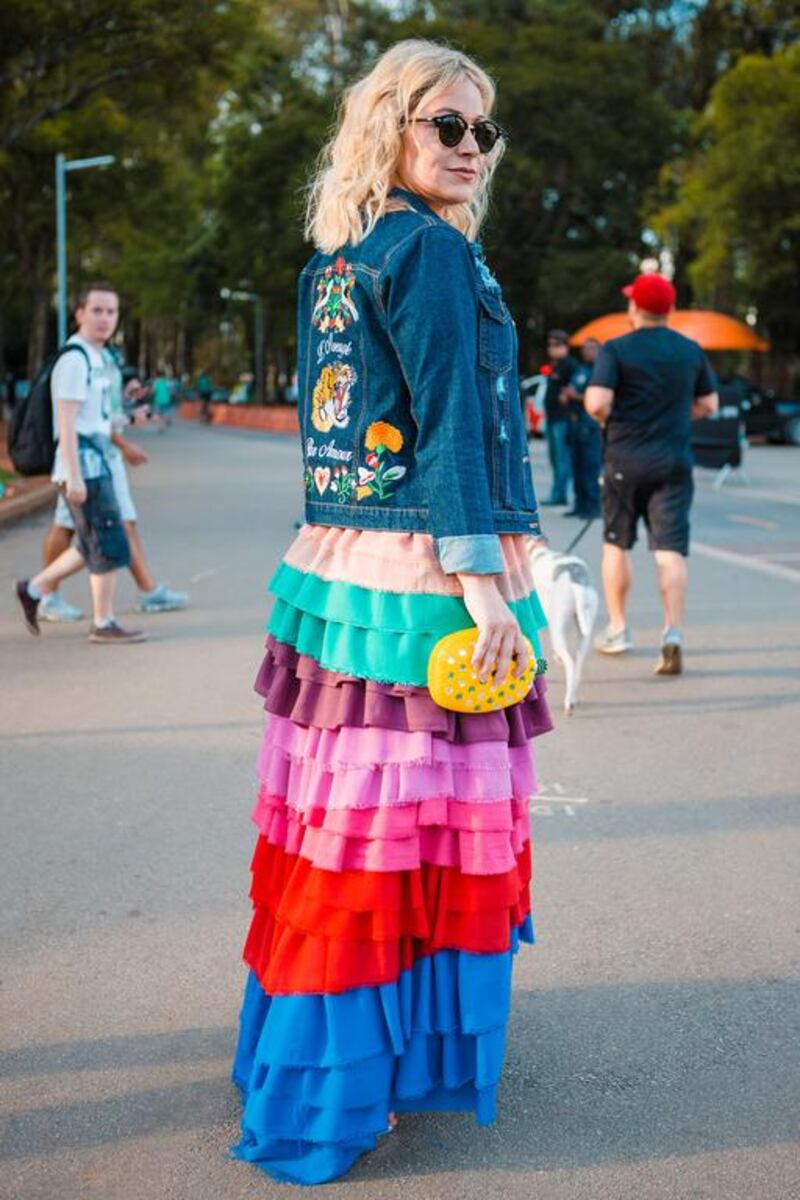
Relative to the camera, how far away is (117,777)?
→ 5684 mm

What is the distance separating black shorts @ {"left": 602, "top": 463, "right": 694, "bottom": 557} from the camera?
7613 mm

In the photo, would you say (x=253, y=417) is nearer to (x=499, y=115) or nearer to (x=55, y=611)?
(x=499, y=115)

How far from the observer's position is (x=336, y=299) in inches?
111

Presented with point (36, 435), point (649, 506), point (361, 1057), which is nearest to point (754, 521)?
point (649, 506)

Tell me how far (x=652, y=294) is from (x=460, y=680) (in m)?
5.03

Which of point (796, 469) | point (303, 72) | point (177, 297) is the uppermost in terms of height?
point (303, 72)

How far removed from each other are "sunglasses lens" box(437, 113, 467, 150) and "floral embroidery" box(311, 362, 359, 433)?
441mm

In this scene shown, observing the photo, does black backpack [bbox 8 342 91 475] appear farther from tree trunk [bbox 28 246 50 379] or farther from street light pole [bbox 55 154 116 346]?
tree trunk [bbox 28 246 50 379]

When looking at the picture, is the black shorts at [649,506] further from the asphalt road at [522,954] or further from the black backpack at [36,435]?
the black backpack at [36,435]

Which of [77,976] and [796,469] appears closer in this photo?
[77,976]

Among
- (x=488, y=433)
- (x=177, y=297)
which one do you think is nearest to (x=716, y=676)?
(x=488, y=433)

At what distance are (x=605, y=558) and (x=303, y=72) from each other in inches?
2033

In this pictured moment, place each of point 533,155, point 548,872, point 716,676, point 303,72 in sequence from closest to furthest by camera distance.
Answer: point 548,872, point 716,676, point 533,155, point 303,72

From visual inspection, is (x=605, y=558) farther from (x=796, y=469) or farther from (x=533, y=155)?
(x=533, y=155)
